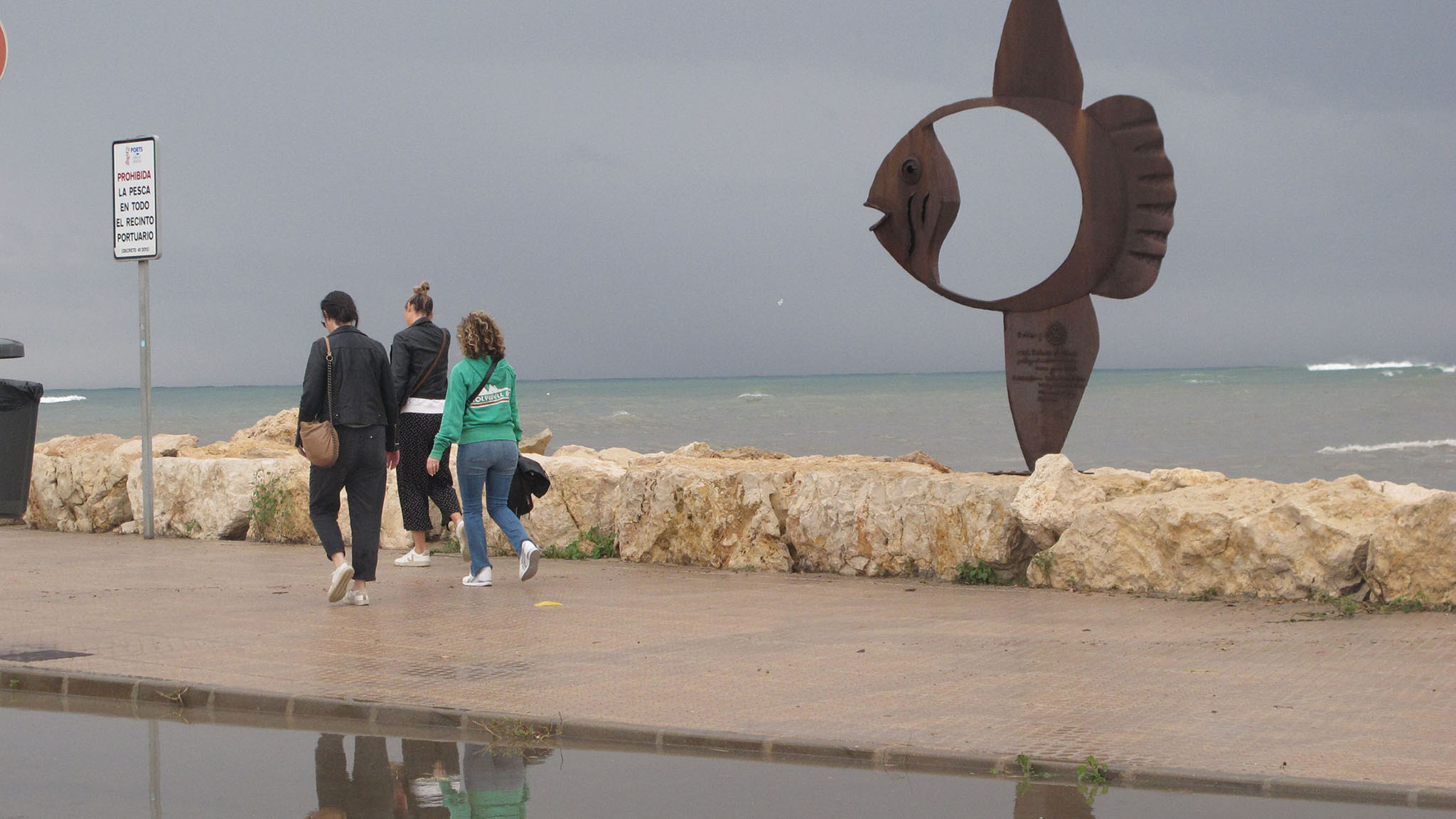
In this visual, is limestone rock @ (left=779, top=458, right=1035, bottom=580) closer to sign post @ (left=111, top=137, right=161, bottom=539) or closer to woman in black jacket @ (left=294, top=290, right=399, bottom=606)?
woman in black jacket @ (left=294, top=290, right=399, bottom=606)

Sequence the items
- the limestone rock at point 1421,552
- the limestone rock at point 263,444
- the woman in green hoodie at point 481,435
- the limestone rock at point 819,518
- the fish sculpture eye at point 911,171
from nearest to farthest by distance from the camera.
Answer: the limestone rock at point 1421,552 < the woman in green hoodie at point 481,435 < the limestone rock at point 819,518 < the fish sculpture eye at point 911,171 < the limestone rock at point 263,444

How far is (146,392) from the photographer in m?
12.6

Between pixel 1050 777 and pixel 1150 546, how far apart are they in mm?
4254

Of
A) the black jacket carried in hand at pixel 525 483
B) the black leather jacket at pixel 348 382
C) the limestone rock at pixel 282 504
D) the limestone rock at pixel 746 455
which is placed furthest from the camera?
the limestone rock at pixel 746 455

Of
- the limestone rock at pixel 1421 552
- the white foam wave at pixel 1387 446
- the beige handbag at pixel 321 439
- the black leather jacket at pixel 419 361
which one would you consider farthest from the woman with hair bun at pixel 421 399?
the white foam wave at pixel 1387 446

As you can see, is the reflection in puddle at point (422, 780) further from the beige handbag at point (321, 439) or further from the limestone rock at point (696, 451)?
the limestone rock at point (696, 451)

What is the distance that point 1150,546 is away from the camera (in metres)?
8.66

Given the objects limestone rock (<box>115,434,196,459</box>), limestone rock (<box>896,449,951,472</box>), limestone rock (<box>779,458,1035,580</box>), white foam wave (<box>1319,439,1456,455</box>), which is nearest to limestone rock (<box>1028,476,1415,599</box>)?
limestone rock (<box>779,458,1035,580</box>)

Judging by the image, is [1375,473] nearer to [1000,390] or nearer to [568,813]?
[568,813]

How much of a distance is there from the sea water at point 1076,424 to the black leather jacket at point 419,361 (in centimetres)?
1011

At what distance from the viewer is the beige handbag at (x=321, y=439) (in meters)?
8.45

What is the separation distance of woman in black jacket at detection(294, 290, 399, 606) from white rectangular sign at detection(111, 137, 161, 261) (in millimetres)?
4282

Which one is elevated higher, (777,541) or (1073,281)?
(1073,281)

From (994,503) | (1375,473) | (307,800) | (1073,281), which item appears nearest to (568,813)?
(307,800)
